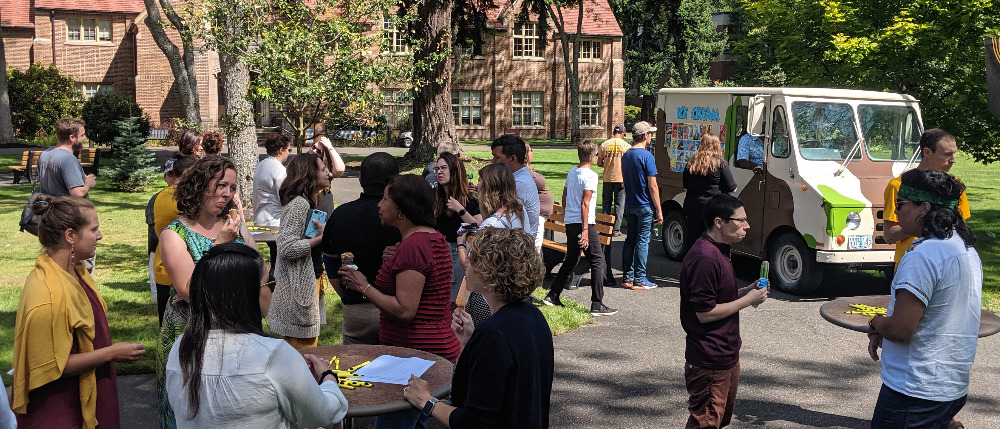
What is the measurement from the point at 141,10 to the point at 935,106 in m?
42.5

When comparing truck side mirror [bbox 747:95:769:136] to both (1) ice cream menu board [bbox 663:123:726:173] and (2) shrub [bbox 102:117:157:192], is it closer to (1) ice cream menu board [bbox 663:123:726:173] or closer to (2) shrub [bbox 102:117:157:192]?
(1) ice cream menu board [bbox 663:123:726:173]

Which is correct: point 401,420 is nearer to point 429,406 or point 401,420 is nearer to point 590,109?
point 429,406

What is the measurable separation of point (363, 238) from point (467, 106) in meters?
47.9

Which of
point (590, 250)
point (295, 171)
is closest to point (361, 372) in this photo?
point (295, 171)

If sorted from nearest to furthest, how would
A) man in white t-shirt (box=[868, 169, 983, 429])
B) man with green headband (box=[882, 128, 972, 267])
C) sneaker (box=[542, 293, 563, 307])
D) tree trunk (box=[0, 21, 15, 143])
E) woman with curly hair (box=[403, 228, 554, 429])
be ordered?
woman with curly hair (box=[403, 228, 554, 429])
man in white t-shirt (box=[868, 169, 983, 429])
man with green headband (box=[882, 128, 972, 267])
sneaker (box=[542, 293, 563, 307])
tree trunk (box=[0, 21, 15, 143])

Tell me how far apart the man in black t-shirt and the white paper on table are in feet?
3.03

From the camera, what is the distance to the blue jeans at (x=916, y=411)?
399 centimetres

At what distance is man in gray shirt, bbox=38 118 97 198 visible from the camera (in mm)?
7898

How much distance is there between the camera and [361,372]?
13.2 ft

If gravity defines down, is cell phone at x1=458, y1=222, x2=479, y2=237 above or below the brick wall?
A: below

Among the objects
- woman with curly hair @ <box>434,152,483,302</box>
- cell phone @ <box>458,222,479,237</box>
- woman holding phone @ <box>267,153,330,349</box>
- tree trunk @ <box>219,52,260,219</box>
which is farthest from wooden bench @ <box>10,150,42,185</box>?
woman holding phone @ <box>267,153,330,349</box>

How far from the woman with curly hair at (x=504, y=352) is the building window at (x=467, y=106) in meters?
49.4

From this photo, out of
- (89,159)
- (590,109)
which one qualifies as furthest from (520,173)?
(590,109)

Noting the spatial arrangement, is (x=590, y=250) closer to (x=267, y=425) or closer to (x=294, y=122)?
(x=294, y=122)
